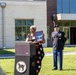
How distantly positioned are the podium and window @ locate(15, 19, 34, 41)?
33727 mm

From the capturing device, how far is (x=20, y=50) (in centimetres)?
947

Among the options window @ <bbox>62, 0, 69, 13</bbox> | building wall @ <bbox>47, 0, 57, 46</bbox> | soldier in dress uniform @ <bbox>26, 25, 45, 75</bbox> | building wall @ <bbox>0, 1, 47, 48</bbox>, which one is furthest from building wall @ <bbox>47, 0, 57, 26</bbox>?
soldier in dress uniform @ <bbox>26, 25, 45, 75</bbox>

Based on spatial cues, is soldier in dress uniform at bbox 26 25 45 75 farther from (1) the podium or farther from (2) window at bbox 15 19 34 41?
(2) window at bbox 15 19 34 41

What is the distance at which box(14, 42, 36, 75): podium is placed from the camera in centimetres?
934

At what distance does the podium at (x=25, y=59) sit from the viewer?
368 inches

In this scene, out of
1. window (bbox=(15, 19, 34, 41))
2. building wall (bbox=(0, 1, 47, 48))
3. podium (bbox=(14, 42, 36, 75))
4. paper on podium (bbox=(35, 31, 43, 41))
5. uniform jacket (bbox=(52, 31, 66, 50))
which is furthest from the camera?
window (bbox=(15, 19, 34, 41))

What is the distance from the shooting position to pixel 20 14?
42906 millimetres

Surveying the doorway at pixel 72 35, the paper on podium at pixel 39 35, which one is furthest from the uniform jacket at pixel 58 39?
the doorway at pixel 72 35

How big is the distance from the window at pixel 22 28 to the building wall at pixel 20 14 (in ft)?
1.99

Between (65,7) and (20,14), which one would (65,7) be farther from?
(20,14)

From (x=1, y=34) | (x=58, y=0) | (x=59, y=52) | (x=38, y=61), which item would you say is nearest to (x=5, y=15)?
(x=1, y=34)

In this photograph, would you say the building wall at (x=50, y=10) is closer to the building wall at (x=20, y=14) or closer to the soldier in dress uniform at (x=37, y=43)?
the building wall at (x=20, y=14)

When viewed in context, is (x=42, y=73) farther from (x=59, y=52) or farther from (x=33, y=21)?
(x=33, y=21)

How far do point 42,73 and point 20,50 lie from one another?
401 centimetres
